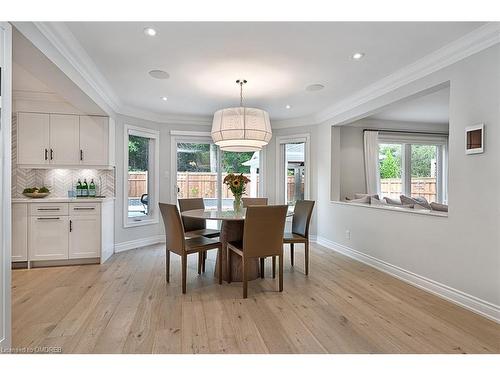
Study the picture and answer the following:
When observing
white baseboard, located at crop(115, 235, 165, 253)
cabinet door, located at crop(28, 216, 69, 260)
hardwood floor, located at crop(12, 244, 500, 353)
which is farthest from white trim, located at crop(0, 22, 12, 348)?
white baseboard, located at crop(115, 235, 165, 253)

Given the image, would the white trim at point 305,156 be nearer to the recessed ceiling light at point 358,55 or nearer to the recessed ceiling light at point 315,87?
the recessed ceiling light at point 315,87

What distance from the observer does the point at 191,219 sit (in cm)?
396

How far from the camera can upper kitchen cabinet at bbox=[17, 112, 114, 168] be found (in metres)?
3.98

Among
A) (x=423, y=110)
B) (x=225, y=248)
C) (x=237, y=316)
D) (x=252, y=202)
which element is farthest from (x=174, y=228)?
(x=423, y=110)

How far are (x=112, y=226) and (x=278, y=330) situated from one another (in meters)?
3.47

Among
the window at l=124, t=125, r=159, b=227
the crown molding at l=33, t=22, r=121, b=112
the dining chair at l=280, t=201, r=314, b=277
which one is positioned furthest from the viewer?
the window at l=124, t=125, r=159, b=227

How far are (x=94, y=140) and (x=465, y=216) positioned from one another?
15.5ft

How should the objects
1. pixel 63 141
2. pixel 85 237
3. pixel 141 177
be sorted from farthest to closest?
pixel 141 177 < pixel 63 141 < pixel 85 237

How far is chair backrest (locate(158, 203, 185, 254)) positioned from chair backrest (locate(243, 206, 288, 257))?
68 centimetres

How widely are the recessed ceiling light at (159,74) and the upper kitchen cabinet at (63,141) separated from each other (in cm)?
136

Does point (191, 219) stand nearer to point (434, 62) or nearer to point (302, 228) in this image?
point (302, 228)

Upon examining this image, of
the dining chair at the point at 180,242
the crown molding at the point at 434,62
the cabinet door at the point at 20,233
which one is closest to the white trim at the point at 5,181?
the dining chair at the point at 180,242

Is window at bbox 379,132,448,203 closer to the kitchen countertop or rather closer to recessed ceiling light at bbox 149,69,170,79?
recessed ceiling light at bbox 149,69,170,79

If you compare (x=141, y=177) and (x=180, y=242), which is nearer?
(x=180, y=242)
